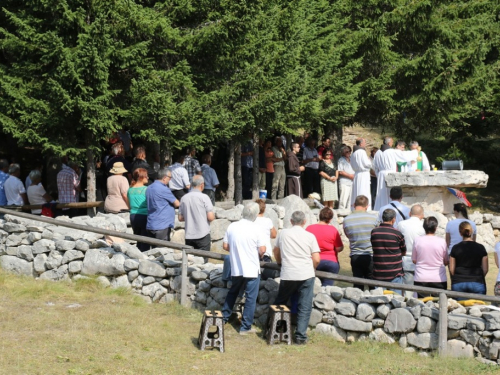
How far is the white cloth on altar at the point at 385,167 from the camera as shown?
768 inches

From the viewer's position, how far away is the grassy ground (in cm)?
987

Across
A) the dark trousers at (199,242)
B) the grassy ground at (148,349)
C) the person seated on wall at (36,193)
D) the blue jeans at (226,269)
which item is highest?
the person seated on wall at (36,193)

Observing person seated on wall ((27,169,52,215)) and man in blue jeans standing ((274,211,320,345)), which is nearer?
man in blue jeans standing ((274,211,320,345))

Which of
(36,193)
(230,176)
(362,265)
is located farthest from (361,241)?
(230,176)

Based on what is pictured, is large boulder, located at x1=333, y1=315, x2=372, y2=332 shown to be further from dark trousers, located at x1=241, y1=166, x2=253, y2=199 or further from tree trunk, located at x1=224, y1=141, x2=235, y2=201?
dark trousers, located at x1=241, y1=166, x2=253, y2=199

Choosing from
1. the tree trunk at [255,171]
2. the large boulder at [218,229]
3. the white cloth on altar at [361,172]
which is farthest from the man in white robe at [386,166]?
the large boulder at [218,229]

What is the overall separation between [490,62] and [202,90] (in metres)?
12.2

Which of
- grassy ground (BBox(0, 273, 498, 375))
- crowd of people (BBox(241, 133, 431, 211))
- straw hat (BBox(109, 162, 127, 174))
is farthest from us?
crowd of people (BBox(241, 133, 431, 211))

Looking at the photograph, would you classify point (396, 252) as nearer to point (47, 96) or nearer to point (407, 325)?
point (407, 325)

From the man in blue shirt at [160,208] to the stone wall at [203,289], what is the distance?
51 centimetres

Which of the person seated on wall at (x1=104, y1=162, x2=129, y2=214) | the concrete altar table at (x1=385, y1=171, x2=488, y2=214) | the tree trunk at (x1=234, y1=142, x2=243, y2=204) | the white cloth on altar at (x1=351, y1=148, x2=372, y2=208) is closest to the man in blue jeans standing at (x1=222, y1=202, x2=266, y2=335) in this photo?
the person seated on wall at (x1=104, y1=162, x2=129, y2=214)

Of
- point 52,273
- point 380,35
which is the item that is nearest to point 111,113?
point 52,273

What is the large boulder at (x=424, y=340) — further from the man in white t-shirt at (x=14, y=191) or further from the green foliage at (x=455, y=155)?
the green foliage at (x=455, y=155)

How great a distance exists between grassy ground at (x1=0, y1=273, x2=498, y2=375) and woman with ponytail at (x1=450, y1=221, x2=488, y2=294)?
1.41 m
